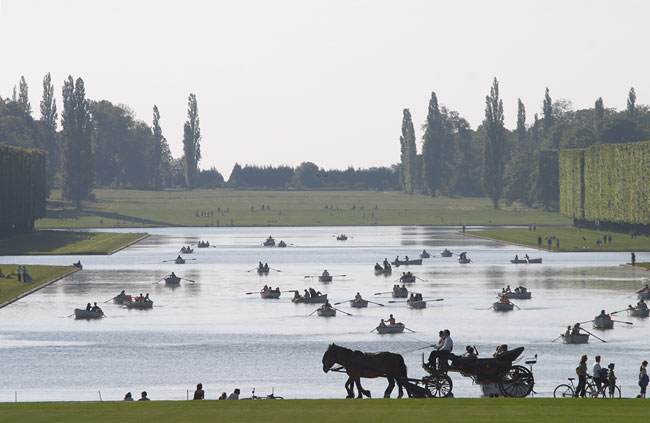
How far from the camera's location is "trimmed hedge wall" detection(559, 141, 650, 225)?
141 meters

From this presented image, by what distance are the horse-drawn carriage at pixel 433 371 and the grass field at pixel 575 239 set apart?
10039cm

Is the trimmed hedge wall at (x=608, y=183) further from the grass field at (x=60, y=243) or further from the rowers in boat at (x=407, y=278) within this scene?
the grass field at (x=60, y=243)

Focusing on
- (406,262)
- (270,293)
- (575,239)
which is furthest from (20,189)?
(575,239)

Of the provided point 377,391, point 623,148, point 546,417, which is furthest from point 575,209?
point 546,417

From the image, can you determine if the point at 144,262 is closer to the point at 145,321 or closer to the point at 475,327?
the point at 145,321

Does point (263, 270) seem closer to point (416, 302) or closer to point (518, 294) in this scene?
point (416, 302)

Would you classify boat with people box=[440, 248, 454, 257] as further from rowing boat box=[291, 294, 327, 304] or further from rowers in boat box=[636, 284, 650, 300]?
rowing boat box=[291, 294, 327, 304]

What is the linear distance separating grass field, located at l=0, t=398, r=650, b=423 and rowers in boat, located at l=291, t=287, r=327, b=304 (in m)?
48.2

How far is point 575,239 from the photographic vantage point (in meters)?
153

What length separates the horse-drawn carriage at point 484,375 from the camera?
37.2 metres

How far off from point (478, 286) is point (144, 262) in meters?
46.8

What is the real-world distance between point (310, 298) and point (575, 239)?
78199 millimetres

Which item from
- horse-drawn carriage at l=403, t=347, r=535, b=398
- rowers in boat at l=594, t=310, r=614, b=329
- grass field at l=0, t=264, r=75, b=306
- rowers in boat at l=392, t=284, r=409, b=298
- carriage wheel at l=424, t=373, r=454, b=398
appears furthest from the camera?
rowers in boat at l=392, t=284, r=409, b=298

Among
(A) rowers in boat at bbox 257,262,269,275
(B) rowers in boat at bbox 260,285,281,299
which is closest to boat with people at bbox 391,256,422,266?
(A) rowers in boat at bbox 257,262,269,275
